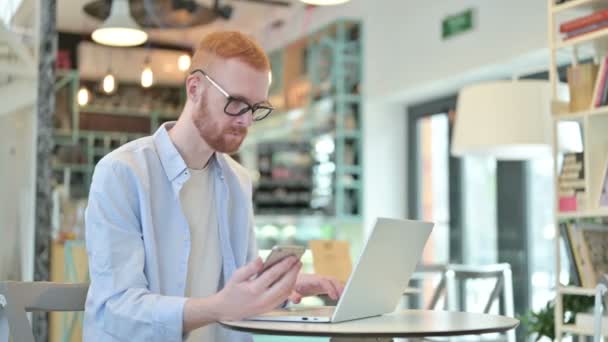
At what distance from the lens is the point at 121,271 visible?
1.86 m

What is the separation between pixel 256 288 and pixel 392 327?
1.05ft

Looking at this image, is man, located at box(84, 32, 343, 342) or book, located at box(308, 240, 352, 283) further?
book, located at box(308, 240, 352, 283)

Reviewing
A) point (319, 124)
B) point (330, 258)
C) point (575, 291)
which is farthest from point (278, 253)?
point (319, 124)

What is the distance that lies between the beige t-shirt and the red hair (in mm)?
295

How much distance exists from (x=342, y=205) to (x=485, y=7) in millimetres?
2675

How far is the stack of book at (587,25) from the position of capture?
383 centimetres

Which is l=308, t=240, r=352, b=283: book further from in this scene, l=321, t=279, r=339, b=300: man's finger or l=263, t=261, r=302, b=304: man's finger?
l=263, t=261, r=302, b=304: man's finger

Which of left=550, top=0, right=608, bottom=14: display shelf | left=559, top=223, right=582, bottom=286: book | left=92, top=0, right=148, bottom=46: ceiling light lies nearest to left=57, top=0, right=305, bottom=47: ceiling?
left=92, top=0, right=148, bottom=46: ceiling light

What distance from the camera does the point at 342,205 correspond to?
8.40 meters

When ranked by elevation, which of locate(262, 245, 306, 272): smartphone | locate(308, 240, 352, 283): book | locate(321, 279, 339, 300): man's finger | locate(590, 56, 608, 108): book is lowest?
locate(308, 240, 352, 283): book

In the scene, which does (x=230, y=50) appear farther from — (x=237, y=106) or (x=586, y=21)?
(x=586, y=21)

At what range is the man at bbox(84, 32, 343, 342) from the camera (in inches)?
70.8

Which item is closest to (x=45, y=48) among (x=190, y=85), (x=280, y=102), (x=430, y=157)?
(x=190, y=85)

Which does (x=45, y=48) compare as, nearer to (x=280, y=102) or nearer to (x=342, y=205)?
(x=342, y=205)
